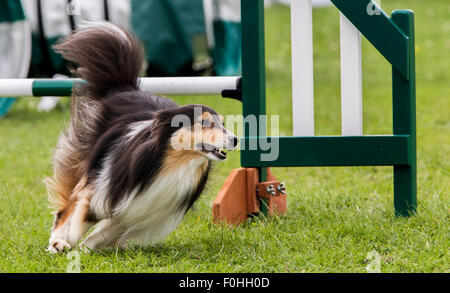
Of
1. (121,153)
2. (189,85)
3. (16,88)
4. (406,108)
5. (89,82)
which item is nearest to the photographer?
(121,153)

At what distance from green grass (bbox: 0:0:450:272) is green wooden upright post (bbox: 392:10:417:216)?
0.14 metres

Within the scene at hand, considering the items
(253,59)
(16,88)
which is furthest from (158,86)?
(16,88)

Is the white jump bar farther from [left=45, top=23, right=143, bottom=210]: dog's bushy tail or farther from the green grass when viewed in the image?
the green grass

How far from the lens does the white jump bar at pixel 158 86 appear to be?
3.62 metres

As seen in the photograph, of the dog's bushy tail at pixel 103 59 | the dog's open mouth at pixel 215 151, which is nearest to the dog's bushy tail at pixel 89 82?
the dog's bushy tail at pixel 103 59

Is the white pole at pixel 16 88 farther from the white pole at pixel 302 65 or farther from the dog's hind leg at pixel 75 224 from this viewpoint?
the white pole at pixel 302 65

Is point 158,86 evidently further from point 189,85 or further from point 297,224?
point 297,224

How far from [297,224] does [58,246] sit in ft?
3.82

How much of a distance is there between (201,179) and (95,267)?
1.95ft

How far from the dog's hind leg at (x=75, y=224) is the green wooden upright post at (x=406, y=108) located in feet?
4.94

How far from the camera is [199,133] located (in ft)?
9.23

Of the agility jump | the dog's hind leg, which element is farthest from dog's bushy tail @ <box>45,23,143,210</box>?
the agility jump

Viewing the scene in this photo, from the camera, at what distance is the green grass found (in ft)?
9.36

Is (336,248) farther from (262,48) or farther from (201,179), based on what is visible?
(262,48)
